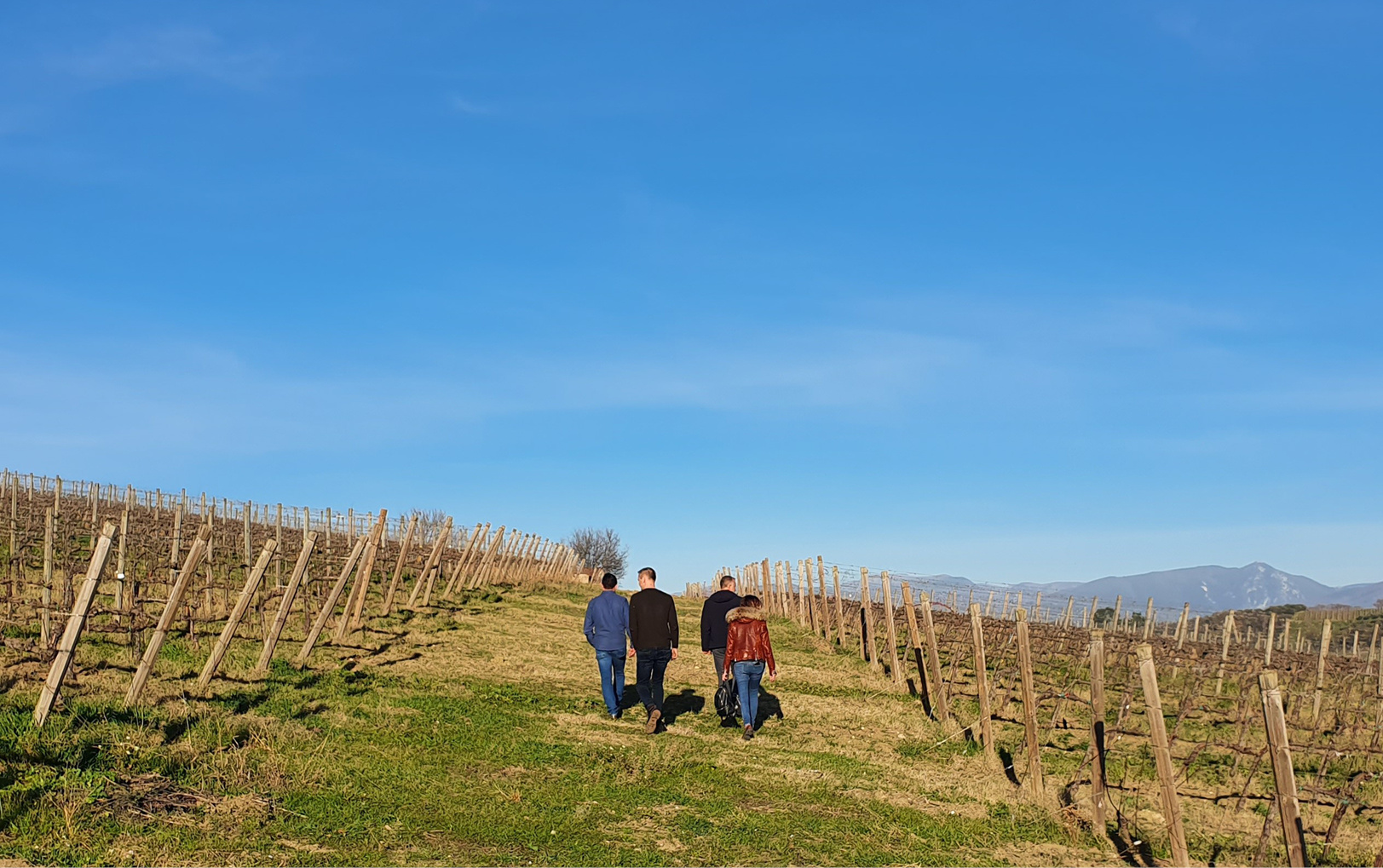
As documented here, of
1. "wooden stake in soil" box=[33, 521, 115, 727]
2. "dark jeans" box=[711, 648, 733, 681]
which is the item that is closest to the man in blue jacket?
"dark jeans" box=[711, 648, 733, 681]

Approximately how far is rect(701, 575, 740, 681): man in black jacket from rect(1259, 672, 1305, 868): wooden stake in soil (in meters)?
7.40

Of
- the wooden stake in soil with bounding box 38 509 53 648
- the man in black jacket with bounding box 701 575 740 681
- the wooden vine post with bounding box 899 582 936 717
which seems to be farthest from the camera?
the wooden vine post with bounding box 899 582 936 717

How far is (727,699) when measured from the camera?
516 inches

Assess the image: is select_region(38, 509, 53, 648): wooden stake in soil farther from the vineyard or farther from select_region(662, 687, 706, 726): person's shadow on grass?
select_region(662, 687, 706, 726): person's shadow on grass

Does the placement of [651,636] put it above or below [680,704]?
above

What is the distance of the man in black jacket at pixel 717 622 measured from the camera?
1372 centimetres

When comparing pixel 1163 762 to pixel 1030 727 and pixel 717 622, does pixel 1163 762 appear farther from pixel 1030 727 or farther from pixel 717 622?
pixel 717 622

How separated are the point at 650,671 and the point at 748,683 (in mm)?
1236

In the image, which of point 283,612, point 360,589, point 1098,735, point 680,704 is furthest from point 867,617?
point 283,612

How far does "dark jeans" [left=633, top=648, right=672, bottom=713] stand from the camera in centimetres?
1241

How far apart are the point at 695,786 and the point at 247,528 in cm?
1601

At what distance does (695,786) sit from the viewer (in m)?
9.78

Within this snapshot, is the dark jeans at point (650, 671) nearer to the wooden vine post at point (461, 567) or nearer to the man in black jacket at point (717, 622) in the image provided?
the man in black jacket at point (717, 622)

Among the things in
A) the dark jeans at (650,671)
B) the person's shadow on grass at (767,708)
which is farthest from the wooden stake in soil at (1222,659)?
the dark jeans at (650,671)
